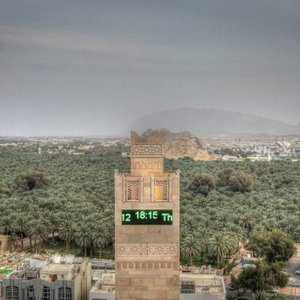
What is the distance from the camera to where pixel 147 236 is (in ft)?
50.6

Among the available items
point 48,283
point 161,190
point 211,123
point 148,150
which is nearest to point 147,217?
point 161,190

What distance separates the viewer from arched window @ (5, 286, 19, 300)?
26334 mm

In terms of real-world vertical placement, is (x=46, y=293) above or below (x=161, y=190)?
below

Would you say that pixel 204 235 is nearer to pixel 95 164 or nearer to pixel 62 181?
pixel 62 181

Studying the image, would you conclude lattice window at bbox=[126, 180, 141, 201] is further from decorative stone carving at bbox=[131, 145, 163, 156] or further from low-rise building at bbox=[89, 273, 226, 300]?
low-rise building at bbox=[89, 273, 226, 300]

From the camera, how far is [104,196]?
189ft

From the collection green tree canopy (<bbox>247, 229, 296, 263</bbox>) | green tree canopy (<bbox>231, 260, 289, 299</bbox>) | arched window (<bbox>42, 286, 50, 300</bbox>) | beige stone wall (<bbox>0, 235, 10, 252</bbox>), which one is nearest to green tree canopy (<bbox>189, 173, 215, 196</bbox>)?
green tree canopy (<bbox>247, 229, 296, 263</bbox>)

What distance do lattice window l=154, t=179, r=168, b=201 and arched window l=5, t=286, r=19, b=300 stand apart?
14017mm

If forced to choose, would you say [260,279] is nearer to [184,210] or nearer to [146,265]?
[146,265]

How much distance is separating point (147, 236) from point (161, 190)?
4.67ft

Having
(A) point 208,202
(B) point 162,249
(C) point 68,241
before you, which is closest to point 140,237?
(B) point 162,249

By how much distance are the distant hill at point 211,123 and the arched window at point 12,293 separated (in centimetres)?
1142

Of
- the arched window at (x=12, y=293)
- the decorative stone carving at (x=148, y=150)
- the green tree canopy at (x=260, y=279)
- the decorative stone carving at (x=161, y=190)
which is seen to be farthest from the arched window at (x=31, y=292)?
the decorative stone carving at (x=148, y=150)

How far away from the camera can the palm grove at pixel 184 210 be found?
4144 cm
